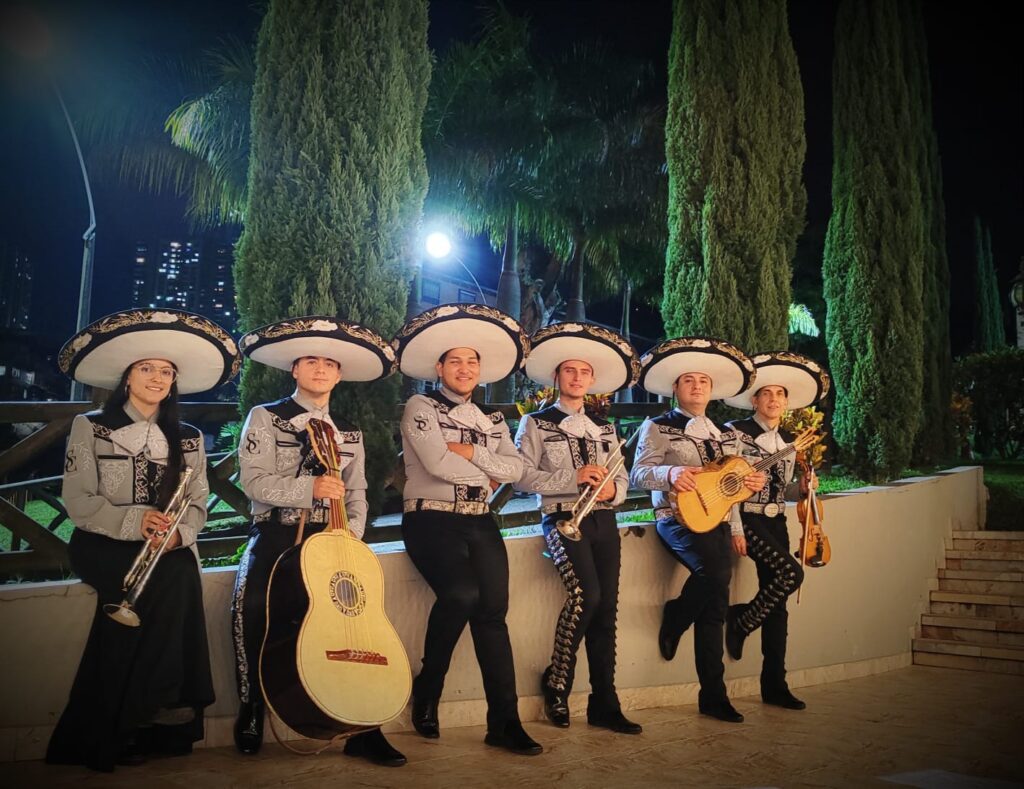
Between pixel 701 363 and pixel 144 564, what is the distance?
11.2ft

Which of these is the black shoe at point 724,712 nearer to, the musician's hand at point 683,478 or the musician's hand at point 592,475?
the musician's hand at point 683,478

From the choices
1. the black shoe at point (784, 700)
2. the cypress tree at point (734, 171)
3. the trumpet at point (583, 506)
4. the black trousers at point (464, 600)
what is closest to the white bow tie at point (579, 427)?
the trumpet at point (583, 506)

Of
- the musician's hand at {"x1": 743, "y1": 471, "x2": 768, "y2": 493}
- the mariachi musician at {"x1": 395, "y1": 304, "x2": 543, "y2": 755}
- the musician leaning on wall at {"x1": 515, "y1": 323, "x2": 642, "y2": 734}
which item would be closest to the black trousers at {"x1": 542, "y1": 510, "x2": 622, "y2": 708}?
the musician leaning on wall at {"x1": 515, "y1": 323, "x2": 642, "y2": 734}

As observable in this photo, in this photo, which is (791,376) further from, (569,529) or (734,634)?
(569,529)

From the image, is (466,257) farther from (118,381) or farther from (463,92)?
(118,381)

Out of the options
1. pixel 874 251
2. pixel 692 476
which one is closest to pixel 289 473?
pixel 692 476

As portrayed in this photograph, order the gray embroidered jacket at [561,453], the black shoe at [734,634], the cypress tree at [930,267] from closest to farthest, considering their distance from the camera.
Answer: the gray embroidered jacket at [561,453], the black shoe at [734,634], the cypress tree at [930,267]

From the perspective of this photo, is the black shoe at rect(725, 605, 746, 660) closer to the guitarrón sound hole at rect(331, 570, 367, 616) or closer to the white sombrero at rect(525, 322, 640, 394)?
the white sombrero at rect(525, 322, 640, 394)

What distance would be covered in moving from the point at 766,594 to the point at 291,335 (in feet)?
10.6

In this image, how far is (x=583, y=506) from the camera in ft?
14.6

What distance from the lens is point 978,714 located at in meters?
5.35

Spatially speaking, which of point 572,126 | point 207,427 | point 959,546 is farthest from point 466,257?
point 959,546

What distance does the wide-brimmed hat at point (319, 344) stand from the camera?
402 centimetres

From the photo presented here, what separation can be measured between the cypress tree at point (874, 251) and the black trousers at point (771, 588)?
5231 mm
